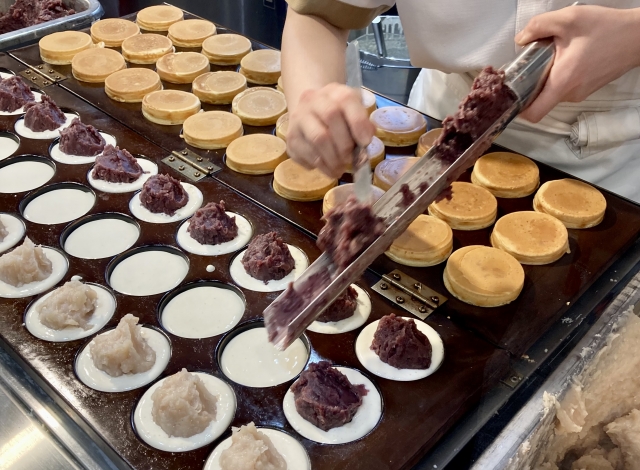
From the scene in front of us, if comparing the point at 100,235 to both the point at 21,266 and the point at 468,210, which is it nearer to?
the point at 21,266

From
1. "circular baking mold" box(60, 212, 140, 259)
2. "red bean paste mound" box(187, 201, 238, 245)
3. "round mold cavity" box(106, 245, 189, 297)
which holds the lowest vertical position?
"circular baking mold" box(60, 212, 140, 259)

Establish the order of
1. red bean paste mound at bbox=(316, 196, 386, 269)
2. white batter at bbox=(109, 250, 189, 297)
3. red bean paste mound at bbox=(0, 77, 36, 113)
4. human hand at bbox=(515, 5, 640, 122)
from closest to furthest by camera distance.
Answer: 1. red bean paste mound at bbox=(316, 196, 386, 269)
2. human hand at bbox=(515, 5, 640, 122)
3. white batter at bbox=(109, 250, 189, 297)
4. red bean paste mound at bbox=(0, 77, 36, 113)

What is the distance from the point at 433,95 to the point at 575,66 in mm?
1274

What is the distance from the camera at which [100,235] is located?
2.35 meters

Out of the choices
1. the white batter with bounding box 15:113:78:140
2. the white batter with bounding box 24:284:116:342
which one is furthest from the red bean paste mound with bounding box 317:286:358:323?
the white batter with bounding box 15:113:78:140

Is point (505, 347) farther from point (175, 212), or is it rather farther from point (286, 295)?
point (175, 212)

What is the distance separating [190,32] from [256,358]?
2494mm

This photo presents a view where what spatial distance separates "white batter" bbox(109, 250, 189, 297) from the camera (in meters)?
2.13

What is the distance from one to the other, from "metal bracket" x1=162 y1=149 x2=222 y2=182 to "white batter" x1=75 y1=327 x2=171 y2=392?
0.97 m

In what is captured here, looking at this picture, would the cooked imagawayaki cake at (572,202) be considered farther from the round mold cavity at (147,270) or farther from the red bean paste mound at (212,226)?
the round mold cavity at (147,270)

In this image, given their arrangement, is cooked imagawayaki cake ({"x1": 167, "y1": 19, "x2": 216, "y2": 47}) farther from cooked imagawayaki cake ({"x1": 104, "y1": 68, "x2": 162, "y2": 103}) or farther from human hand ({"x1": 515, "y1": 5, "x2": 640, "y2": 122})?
human hand ({"x1": 515, "y1": 5, "x2": 640, "y2": 122})

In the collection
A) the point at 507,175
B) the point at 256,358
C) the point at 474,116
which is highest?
the point at 474,116

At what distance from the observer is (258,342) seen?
1952 millimetres

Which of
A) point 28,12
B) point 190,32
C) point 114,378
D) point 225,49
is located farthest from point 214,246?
point 28,12
